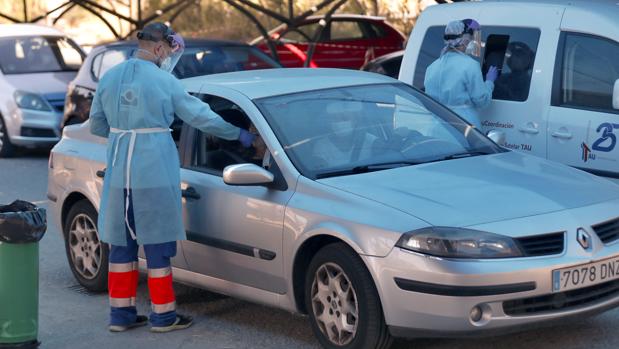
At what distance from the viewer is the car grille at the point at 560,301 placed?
5465 mm

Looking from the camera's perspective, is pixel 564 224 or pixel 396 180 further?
pixel 396 180

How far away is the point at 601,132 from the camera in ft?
25.5

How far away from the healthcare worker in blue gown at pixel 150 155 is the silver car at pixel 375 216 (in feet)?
0.73

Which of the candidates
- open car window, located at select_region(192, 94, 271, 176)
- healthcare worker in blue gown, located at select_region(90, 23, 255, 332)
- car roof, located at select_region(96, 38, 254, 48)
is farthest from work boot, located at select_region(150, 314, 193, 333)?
car roof, located at select_region(96, 38, 254, 48)

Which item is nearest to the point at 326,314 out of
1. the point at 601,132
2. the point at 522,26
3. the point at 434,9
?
the point at 601,132

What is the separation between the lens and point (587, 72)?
797cm

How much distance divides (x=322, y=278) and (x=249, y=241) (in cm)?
56

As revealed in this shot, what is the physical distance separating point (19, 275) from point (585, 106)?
389 cm

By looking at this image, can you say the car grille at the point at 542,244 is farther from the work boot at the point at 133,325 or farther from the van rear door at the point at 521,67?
the van rear door at the point at 521,67

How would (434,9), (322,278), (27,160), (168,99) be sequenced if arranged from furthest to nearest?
1. (27,160)
2. (434,9)
3. (168,99)
4. (322,278)

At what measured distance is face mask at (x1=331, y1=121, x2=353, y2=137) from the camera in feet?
21.4

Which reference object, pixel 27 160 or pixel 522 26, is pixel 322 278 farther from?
pixel 27 160

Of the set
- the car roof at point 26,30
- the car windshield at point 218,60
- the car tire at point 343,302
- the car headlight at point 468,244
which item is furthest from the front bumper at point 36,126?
the car headlight at point 468,244

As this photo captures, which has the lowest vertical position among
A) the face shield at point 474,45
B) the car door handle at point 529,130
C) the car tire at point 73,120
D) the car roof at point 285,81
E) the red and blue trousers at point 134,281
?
the car tire at point 73,120
